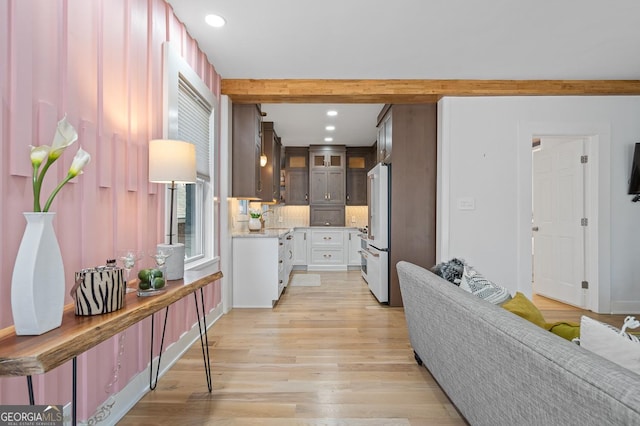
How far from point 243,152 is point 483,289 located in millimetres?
3160

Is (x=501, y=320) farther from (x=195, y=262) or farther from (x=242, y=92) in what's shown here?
(x=242, y=92)

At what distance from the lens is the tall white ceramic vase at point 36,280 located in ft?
3.33

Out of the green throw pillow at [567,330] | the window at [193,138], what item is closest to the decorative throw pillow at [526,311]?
the green throw pillow at [567,330]

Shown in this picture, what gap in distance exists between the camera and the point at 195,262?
10.2ft

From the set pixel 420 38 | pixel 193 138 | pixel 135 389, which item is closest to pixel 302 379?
pixel 135 389

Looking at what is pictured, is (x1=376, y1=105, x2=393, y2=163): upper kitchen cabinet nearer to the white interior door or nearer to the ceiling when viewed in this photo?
the ceiling

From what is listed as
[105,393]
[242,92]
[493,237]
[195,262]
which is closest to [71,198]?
[105,393]

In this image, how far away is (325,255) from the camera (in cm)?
687

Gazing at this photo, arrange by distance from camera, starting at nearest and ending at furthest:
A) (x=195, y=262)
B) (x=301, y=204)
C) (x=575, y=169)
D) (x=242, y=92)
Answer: (x=195, y=262) → (x=242, y=92) → (x=575, y=169) → (x=301, y=204)

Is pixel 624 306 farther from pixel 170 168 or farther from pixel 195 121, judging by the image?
pixel 195 121

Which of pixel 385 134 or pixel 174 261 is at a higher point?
pixel 385 134

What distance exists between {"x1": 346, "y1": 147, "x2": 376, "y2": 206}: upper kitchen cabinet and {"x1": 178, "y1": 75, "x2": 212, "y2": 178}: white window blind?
4.19m

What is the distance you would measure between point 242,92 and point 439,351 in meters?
3.26

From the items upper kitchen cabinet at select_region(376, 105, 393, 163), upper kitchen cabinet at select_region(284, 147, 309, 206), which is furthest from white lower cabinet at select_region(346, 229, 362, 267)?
upper kitchen cabinet at select_region(376, 105, 393, 163)
